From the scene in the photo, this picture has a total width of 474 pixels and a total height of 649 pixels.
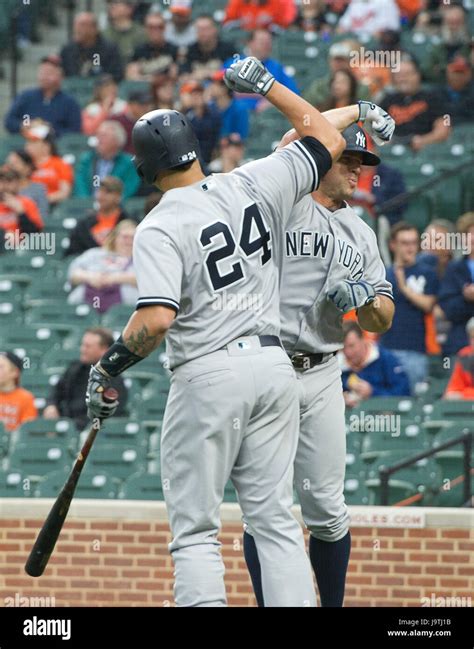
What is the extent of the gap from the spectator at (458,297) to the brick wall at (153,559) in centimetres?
158

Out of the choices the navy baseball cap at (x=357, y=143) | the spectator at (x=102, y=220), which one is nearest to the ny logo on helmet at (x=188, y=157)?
the navy baseball cap at (x=357, y=143)

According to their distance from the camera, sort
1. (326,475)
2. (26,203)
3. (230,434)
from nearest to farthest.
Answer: (230,434) < (326,475) < (26,203)

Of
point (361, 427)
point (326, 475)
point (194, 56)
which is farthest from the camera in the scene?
point (194, 56)

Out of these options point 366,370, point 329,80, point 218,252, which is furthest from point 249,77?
point 329,80

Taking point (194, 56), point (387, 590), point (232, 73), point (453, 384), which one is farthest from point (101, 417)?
point (194, 56)

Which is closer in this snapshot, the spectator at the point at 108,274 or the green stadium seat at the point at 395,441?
the green stadium seat at the point at 395,441

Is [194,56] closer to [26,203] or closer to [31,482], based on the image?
[26,203]

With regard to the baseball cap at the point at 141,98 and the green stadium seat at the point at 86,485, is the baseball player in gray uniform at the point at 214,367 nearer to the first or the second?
the green stadium seat at the point at 86,485

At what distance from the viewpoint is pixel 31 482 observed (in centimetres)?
736

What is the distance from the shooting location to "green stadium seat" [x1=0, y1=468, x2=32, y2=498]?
7.32 meters

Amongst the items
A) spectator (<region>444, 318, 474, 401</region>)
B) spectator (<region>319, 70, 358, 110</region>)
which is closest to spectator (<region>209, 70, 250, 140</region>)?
spectator (<region>319, 70, 358, 110</region>)

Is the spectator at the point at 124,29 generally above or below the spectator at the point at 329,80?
above

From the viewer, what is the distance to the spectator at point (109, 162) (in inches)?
365

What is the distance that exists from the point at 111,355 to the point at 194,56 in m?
6.53
